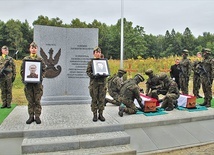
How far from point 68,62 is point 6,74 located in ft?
6.49

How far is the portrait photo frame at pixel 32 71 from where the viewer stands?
5613mm

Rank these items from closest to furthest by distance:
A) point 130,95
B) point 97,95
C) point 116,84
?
point 97,95 < point 130,95 < point 116,84

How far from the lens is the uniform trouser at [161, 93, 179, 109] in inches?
296

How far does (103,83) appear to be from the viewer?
20.1 ft

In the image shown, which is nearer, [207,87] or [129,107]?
[129,107]

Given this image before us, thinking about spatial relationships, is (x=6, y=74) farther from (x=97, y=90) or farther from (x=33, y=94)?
(x=97, y=90)

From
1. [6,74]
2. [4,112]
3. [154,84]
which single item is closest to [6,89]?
[6,74]

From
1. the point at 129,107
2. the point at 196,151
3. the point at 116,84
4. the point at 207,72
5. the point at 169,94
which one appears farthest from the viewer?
the point at 207,72

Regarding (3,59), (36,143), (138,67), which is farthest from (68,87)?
(138,67)

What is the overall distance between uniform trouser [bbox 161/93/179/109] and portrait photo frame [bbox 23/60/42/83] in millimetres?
3734

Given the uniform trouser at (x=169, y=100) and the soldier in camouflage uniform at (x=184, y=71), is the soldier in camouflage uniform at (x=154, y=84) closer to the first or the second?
the uniform trouser at (x=169, y=100)

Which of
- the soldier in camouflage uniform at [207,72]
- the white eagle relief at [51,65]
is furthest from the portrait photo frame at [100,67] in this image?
the soldier in camouflage uniform at [207,72]

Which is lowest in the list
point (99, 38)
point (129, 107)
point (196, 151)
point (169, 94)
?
point (196, 151)

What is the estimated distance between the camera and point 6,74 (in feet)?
25.2
